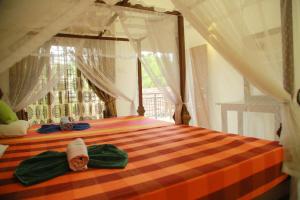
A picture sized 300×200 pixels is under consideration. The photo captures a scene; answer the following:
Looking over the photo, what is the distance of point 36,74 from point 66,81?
31.7 inches

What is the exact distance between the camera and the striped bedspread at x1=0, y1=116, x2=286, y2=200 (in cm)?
120

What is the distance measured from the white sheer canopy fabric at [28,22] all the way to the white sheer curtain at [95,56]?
226cm

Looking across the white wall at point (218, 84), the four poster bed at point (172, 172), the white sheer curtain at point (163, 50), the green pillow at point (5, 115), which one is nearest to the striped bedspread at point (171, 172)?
the four poster bed at point (172, 172)

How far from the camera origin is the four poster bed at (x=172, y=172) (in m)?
1.20

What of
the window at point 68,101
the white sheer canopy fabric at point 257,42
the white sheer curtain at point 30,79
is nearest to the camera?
the white sheer canopy fabric at point 257,42

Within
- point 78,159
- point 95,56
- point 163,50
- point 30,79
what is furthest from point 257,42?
point 30,79

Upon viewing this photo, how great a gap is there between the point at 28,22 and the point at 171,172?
4.83 feet

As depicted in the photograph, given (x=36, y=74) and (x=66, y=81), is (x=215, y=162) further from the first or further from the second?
(x=66, y=81)

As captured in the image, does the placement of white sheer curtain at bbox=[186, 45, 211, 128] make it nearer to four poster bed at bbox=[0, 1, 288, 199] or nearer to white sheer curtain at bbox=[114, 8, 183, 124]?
white sheer curtain at bbox=[114, 8, 183, 124]

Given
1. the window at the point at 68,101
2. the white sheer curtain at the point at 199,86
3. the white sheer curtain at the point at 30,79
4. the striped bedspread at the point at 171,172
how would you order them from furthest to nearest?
1. the white sheer curtain at the point at 199,86
2. the window at the point at 68,101
3. the white sheer curtain at the point at 30,79
4. the striped bedspread at the point at 171,172

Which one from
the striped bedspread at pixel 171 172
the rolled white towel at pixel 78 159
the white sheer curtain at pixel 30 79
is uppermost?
the white sheer curtain at pixel 30 79

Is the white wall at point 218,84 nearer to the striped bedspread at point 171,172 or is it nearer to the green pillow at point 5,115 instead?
the striped bedspread at point 171,172

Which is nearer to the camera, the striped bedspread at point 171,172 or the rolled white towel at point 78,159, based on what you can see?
the striped bedspread at point 171,172

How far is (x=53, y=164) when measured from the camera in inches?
60.6
